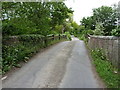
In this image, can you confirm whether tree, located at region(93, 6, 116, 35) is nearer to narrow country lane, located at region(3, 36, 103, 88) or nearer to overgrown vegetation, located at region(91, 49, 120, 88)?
overgrown vegetation, located at region(91, 49, 120, 88)

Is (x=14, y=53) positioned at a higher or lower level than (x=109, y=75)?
higher

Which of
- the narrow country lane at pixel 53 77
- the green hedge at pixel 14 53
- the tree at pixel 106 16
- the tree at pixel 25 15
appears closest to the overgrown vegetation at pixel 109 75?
the narrow country lane at pixel 53 77

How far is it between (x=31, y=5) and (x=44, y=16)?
6.18 feet

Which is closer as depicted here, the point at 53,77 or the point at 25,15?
the point at 53,77

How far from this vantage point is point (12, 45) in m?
7.33

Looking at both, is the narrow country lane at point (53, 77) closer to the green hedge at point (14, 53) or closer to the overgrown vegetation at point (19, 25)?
the green hedge at point (14, 53)

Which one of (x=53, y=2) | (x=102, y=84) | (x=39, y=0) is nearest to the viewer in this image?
(x=102, y=84)

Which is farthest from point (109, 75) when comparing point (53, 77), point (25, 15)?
point (25, 15)

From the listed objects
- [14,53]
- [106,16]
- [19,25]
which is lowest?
[14,53]

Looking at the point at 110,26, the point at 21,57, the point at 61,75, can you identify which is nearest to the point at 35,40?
the point at 21,57

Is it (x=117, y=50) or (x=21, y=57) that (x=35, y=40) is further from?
(x=117, y=50)

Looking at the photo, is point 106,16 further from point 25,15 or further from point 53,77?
point 53,77

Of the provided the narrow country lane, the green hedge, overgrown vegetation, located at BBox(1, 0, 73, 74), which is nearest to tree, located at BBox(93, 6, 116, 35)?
overgrown vegetation, located at BBox(1, 0, 73, 74)

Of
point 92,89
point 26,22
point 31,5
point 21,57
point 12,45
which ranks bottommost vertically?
point 92,89
